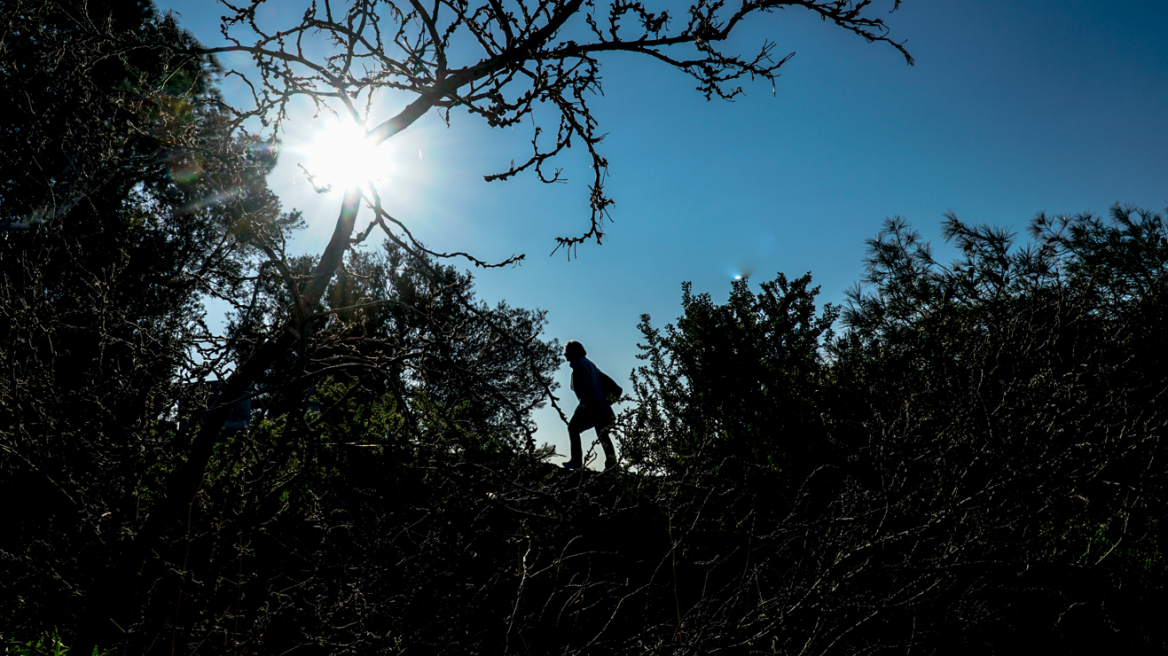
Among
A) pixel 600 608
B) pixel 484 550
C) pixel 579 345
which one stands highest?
pixel 579 345

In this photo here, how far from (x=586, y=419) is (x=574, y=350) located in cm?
84

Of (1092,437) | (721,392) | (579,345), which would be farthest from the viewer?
(579,345)

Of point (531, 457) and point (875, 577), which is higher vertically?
point (531, 457)

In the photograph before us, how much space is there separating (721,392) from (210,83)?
1119cm

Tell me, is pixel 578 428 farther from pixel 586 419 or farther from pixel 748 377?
pixel 748 377

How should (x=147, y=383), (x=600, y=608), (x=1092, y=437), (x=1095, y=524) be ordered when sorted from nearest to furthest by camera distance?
(x=147, y=383) < (x=600, y=608) < (x=1092, y=437) < (x=1095, y=524)

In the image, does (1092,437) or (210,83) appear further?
(210,83)

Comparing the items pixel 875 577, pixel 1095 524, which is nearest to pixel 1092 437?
pixel 1095 524

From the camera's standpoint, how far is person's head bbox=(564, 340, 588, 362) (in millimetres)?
6775

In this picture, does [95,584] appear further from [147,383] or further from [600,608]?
[600,608]

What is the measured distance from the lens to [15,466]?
8.36 ft

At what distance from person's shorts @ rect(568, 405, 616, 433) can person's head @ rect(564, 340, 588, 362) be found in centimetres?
61

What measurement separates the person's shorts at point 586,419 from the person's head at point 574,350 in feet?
1.99

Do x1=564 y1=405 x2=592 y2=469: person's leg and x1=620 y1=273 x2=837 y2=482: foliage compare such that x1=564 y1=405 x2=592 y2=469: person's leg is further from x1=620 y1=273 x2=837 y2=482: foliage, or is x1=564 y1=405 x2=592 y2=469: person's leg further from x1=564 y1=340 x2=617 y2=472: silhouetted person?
x1=620 y1=273 x2=837 y2=482: foliage
